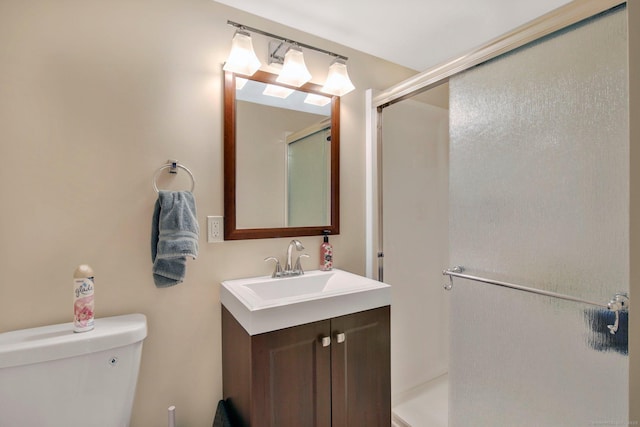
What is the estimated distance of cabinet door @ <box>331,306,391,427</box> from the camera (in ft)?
3.95

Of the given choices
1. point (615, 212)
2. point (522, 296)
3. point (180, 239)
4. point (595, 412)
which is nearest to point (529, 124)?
point (615, 212)

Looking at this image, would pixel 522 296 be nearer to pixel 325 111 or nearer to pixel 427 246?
pixel 427 246

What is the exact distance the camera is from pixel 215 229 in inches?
54.1

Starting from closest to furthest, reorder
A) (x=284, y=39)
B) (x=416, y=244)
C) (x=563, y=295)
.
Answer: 1. (x=563, y=295)
2. (x=284, y=39)
3. (x=416, y=244)

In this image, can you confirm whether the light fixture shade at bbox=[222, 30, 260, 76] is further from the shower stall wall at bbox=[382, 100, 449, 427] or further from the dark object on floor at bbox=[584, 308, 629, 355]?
the dark object on floor at bbox=[584, 308, 629, 355]

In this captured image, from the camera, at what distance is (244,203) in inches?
57.1

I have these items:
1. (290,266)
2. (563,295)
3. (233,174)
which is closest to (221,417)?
(290,266)

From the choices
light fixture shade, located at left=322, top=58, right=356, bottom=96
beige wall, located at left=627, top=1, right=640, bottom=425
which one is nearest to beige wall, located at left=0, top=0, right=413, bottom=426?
light fixture shade, located at left=322, top=58, right=356, bottom=96

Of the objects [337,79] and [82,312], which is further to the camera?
[337,79]

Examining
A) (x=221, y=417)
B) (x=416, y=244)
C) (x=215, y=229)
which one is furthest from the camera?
(x=416, y=244)

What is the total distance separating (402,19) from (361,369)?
1.71 meters

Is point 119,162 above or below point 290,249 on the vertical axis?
above

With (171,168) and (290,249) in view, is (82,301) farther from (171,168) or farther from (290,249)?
(290,249)

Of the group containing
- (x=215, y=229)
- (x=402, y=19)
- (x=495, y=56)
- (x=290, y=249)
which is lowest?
(x=290, y=249)
